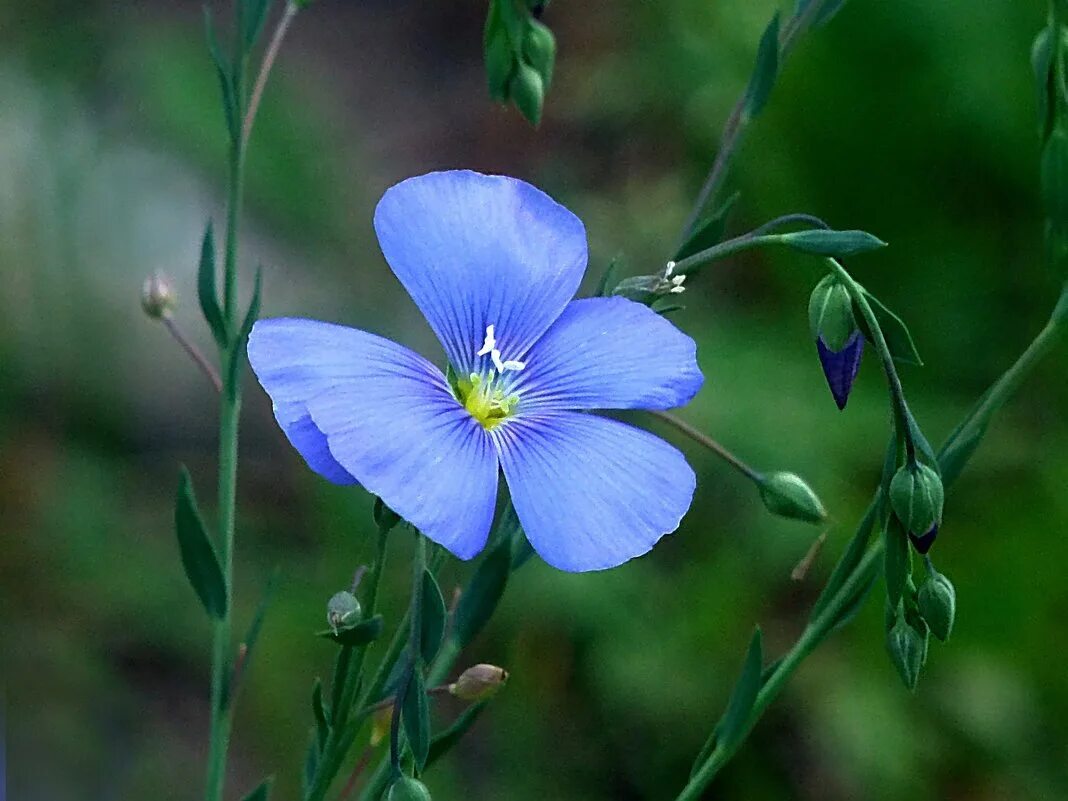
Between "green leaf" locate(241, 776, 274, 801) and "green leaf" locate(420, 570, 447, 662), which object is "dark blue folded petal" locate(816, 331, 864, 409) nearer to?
"green leaf" locate(420, 570, 447, 662)

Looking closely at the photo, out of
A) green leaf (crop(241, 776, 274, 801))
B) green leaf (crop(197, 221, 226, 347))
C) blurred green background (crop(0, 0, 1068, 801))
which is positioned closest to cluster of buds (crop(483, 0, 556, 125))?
green leaf (crop(197, 221, 226, 347))

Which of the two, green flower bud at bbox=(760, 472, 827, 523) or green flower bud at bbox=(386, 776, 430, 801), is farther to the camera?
green flower bud at bbox=(760, 472, 827, 523)

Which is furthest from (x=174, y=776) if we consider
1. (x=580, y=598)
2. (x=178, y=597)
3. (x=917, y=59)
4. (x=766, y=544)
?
(x=917, y=59)

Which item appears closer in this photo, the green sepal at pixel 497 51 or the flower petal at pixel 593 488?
the flower petal at pixel 593 488

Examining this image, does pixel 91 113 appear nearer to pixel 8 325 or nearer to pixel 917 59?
pixel 8 325

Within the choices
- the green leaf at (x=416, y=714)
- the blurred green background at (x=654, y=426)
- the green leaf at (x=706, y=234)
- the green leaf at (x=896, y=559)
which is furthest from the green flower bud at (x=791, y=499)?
the blurred green background at (x=654, y=426)

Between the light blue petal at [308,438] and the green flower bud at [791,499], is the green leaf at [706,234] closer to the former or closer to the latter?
the green flower bud at [791,499]

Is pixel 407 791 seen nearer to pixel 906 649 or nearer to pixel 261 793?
pixel 261 793
